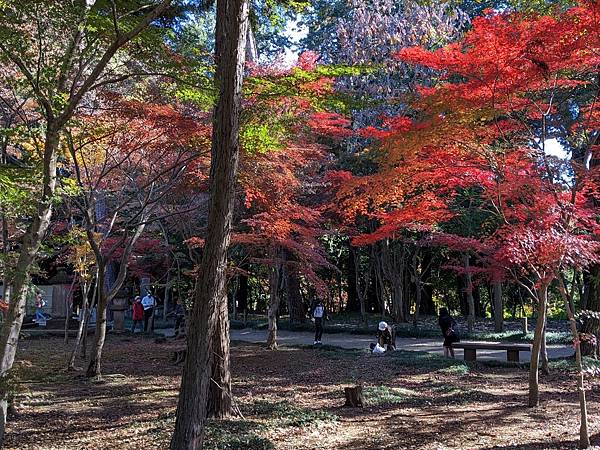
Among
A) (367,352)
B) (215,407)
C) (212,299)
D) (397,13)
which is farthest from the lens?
(397,13)

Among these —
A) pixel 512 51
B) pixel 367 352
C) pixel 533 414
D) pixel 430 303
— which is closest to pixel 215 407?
pixel 533 414

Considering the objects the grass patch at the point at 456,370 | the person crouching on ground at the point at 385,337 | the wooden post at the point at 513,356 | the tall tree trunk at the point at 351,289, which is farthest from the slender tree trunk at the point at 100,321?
the tall tree trunk at the point at 351,289

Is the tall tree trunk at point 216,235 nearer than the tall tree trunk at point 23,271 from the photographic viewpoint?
Yes

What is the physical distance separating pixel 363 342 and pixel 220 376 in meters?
11.1

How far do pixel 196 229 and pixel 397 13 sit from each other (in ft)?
30.7

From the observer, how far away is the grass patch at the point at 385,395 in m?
7.82

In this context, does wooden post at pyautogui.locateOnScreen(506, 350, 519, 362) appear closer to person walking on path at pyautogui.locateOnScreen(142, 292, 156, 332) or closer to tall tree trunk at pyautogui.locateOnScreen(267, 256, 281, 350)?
tall tree trunk at pyautogui.locateOnScreen(267, 256, 281, 350)

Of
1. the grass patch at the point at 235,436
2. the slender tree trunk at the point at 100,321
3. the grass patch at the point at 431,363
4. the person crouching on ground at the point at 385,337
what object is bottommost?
the grass patch at the point at 431,363

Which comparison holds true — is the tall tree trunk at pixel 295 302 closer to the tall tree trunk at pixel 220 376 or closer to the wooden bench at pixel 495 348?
the wooden bench at pixel 495 348

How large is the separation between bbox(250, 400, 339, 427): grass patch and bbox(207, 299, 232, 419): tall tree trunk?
0.53 meters

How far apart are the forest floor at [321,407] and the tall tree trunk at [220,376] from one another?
0.30 m

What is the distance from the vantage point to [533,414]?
7.07 metres

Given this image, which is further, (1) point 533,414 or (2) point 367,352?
Result: (2) point 367,352

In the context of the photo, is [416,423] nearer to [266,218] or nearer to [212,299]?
[212,299]
